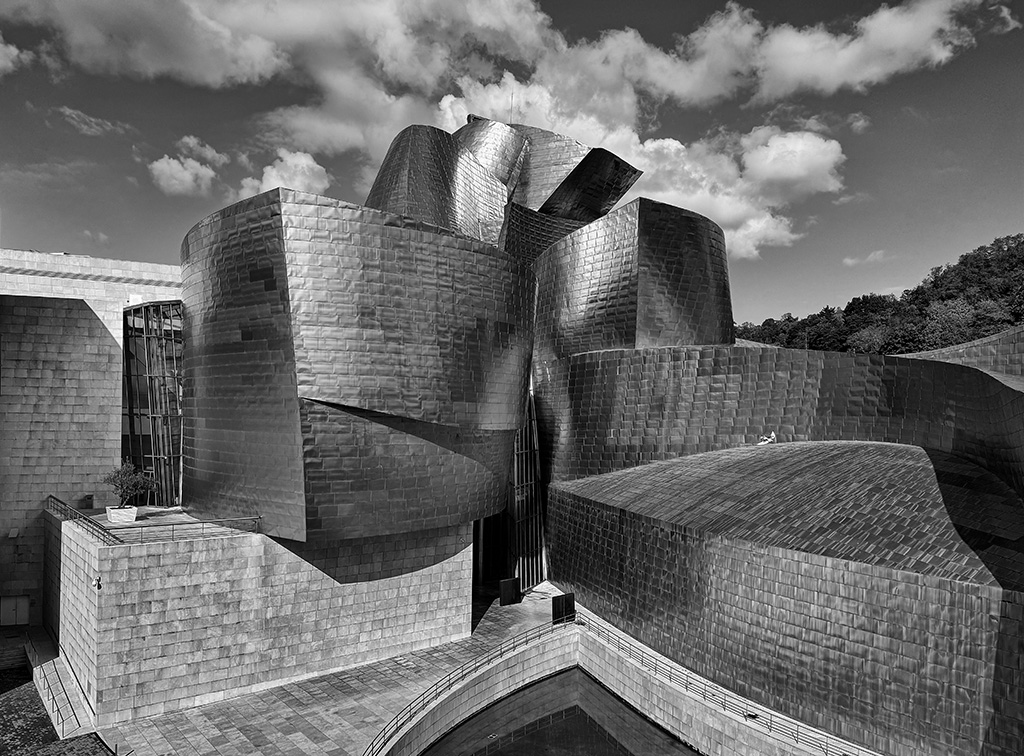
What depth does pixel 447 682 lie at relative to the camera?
12961 mm

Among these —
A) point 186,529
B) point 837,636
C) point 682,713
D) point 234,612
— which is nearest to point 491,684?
point 682,713

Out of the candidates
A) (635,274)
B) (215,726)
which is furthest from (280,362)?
(635,274)

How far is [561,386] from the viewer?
66.6ft

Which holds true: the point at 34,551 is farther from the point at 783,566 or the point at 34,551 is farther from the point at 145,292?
the point at 783,566

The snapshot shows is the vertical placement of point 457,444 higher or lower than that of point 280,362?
lower

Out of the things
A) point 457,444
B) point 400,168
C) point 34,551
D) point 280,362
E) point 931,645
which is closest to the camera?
point 931,645

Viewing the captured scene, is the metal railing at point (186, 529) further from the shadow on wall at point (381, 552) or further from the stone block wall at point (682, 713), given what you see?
the stone block wall at point (682, 713)

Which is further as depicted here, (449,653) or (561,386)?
(561,386)

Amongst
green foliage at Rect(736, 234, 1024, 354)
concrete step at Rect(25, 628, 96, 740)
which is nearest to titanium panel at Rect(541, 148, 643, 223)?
concrete step at Rect(25, 628, 96, 740)

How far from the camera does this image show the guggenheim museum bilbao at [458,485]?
31.8 ft

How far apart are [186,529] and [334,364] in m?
5.24

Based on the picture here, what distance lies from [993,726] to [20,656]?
1927cm

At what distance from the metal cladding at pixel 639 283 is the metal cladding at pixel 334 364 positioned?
6702 mm

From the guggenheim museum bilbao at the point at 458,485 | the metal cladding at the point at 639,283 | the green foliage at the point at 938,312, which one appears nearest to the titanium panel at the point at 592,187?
the metal cladding at the point at 639,283
